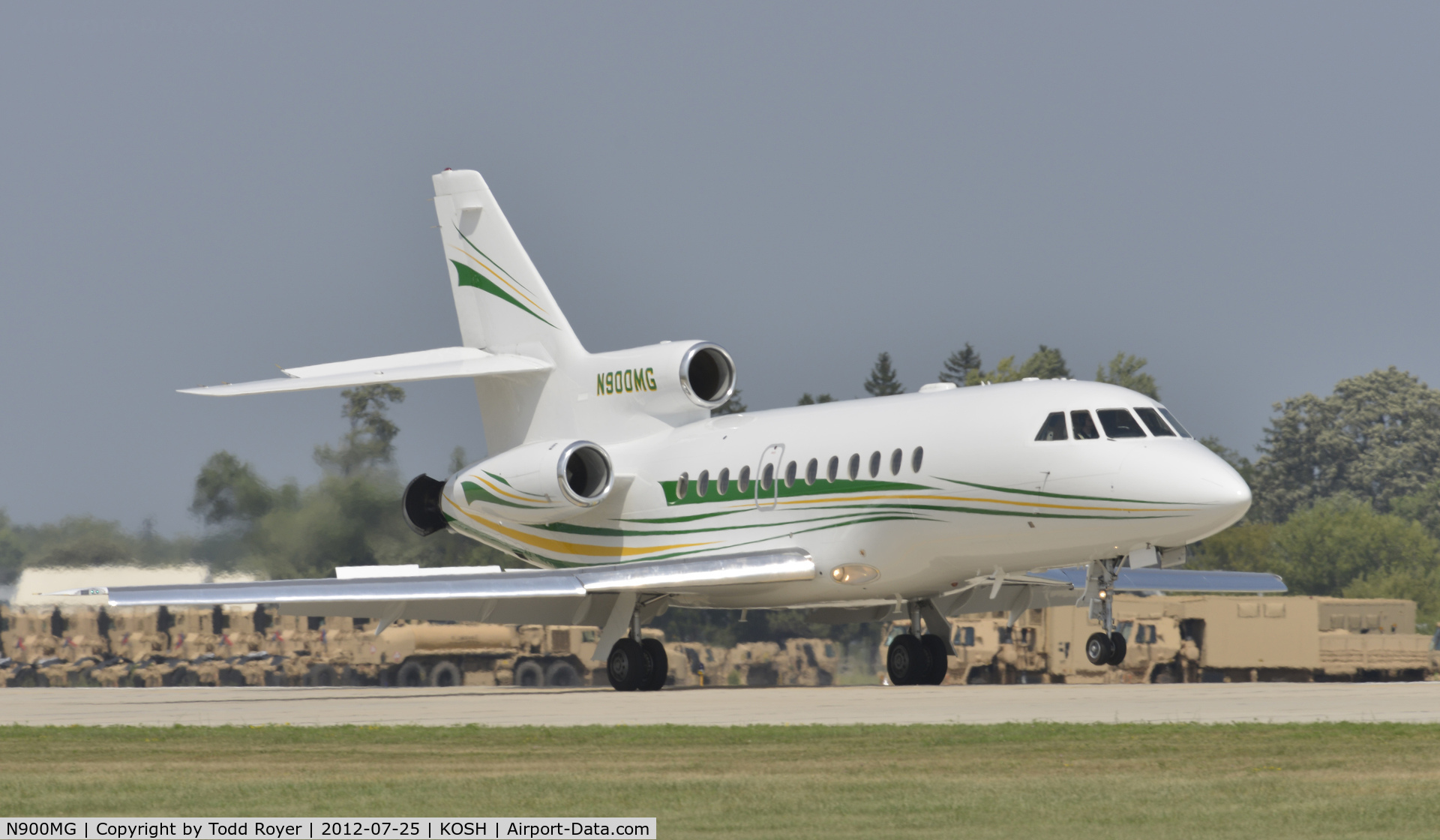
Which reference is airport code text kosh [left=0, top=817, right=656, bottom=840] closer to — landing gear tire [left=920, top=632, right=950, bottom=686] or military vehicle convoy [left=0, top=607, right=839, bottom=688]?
landing gear tire [left=920, top=632, right=950, bottom=686]

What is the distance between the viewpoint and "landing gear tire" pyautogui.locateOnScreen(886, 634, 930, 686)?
92.7 feet

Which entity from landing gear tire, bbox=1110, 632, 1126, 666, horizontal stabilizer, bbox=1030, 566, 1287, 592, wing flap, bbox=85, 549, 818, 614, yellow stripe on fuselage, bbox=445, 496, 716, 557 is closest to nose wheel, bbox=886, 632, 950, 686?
horizontal stabilizer, bbox=1030, 566, 1287, 592

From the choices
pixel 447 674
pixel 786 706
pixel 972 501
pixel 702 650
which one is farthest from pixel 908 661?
pixel 447 674

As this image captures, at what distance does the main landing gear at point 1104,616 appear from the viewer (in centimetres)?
2252

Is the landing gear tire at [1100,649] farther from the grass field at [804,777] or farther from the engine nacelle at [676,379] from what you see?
the engine nacelle at [676,379]

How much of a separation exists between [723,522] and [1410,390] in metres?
80.7

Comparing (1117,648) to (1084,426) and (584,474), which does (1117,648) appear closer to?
(1084,426)

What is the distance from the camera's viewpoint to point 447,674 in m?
37.9

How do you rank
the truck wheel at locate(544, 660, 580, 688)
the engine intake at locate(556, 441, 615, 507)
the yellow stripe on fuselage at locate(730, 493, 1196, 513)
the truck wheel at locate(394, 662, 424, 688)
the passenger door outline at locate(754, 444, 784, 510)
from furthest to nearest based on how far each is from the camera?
the truck wheel at locate(394, 662, 424, 688), the truck wheel at locate(544, 660, 580, 688), the engine intake at locate(556, 441, 615, 507), the passenger door outline at locate(754, 444, 784, 510), the yellow stripe on fuselage at locate(730, 493, 1196, 513)

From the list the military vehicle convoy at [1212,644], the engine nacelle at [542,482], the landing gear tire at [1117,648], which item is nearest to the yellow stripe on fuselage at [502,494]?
the engine nacelle at [542,482]

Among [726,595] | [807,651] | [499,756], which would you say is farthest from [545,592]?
[807,651]

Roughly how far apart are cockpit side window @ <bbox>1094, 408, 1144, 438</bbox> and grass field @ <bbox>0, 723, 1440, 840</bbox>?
728 cm

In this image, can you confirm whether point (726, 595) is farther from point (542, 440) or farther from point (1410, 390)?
point (1410, 390)

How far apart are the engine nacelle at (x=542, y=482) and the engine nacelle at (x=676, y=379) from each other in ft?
4.21
